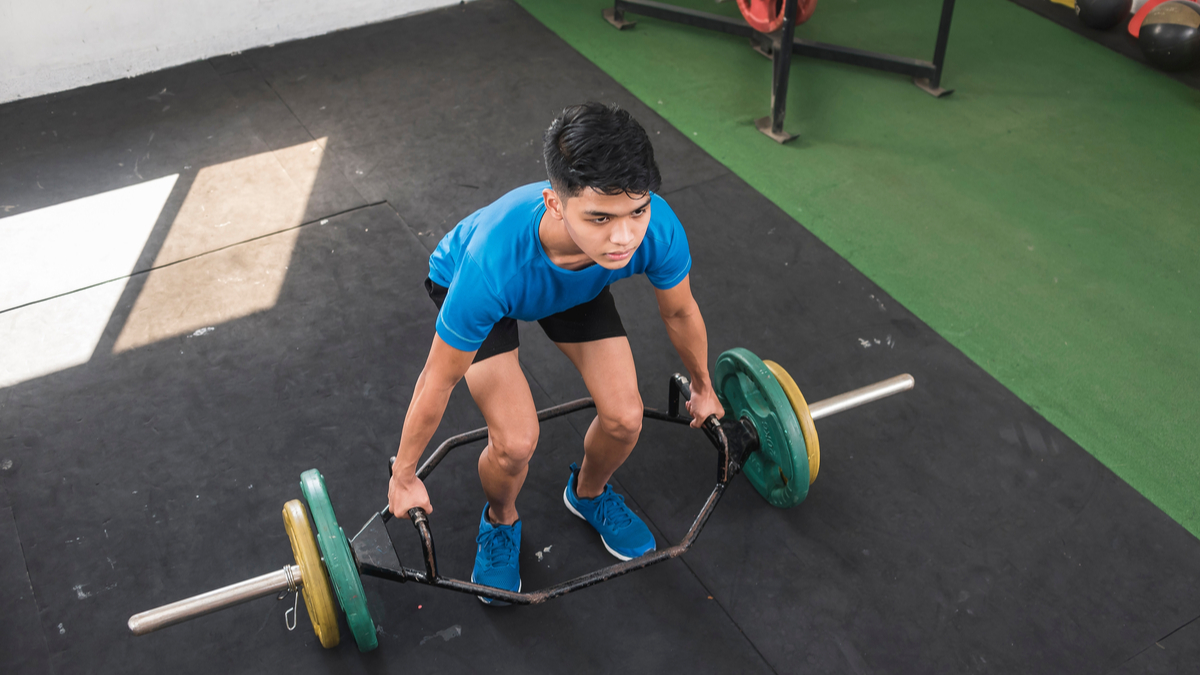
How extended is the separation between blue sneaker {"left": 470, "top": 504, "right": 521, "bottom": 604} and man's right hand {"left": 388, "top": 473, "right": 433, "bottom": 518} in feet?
1.18

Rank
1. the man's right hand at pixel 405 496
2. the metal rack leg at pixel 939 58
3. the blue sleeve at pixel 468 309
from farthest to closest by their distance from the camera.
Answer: the metal rack leg at pixel 939 58 → the man's right hand at pixel 405 496 → the blue sleeve at pixel 468 309

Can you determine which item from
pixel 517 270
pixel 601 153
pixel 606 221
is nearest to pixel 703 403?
pixel 517 270

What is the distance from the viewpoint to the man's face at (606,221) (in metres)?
1.39

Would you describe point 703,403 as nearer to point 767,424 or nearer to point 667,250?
point 767,424

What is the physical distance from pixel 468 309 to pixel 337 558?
550mm

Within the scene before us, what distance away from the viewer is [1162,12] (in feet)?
13.0

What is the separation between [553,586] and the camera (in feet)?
6.41

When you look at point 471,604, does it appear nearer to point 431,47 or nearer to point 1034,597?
point 1034,597

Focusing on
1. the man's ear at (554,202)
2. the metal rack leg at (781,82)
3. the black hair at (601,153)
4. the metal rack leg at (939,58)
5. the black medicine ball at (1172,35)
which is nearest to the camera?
the black hair at (601,153)

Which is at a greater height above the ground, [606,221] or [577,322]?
[606,221]

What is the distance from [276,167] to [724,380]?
223 centimetres

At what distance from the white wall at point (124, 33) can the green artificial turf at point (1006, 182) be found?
4.38ft

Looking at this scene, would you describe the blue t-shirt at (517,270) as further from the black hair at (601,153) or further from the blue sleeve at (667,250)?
the black hair at (601,153)

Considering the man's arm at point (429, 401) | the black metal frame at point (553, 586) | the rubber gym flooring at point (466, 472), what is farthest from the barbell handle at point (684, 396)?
the man's arm at point (429, 401)
